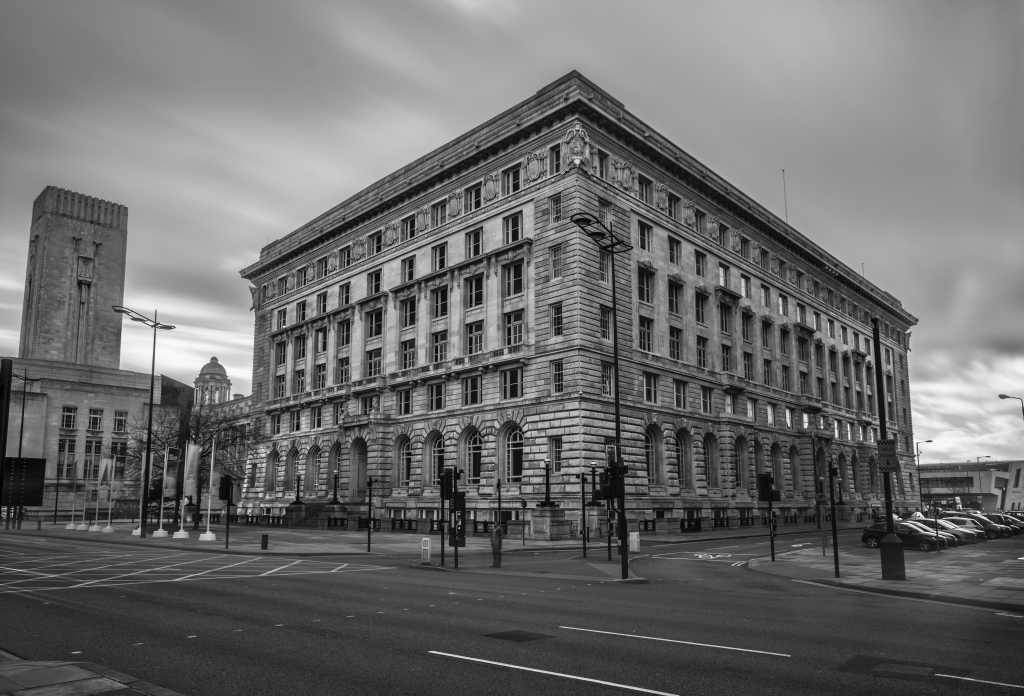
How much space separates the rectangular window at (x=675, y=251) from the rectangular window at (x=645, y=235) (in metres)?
3.06

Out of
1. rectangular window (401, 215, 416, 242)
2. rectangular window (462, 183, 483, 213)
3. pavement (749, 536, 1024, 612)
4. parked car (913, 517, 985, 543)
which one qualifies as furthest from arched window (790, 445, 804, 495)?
rectangular window (401, 215, 416, 242)

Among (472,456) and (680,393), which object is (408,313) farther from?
(680,393)

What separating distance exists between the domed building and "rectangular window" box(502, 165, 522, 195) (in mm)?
121322

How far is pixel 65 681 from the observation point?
8109 mm

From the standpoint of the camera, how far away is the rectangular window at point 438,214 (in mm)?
62828

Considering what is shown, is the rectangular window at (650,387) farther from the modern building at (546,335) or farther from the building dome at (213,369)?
the building dome at (213,369)

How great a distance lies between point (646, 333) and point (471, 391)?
1377cm

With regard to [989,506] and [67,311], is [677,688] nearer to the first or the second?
[67,311]

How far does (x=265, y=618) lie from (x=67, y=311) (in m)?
108

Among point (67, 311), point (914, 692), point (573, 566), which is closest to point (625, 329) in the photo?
point (573, 566)

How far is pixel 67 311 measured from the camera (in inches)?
4114

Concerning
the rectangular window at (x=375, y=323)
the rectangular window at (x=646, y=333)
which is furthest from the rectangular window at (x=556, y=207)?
the rectangular window at (x=375, y=323)

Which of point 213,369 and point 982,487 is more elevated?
point 213,369

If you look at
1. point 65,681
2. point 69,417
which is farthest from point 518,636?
point 69,417
